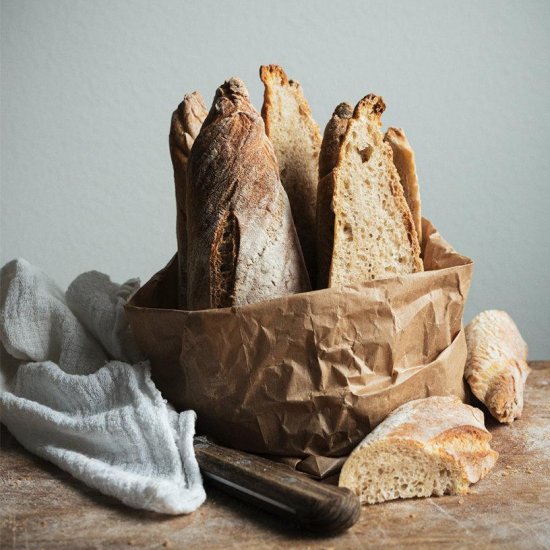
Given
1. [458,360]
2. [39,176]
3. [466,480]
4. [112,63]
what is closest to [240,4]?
[112,63]

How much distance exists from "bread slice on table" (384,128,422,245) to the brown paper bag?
0.19m

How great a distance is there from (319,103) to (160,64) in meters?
0.42

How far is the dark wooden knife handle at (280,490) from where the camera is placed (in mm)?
870

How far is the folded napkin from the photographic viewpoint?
103 centimetres

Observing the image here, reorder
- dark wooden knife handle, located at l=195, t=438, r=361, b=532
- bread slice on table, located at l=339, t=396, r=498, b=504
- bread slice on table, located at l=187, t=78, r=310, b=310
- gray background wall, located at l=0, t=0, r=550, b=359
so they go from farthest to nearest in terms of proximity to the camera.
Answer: gray background wall, located at l=0, t=0, r=550, b=359
bread slice on table, located at l=187, t=78, r=310, b=310
bread slice on table, located at l=339, t=396, r=498, b=504
dark wooden knife handle, located at l=195, t=438, r=361, b=532

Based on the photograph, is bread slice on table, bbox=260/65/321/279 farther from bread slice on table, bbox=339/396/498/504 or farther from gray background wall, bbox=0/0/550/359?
gray background wall, bbox=0/0/550/359

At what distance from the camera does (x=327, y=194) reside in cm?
115

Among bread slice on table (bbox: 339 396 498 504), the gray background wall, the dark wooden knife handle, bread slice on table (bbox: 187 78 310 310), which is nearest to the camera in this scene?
the dark wooden knife handle

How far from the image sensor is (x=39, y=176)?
1959mm

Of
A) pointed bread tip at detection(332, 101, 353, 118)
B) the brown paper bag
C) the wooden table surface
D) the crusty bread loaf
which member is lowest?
the wooden table surface

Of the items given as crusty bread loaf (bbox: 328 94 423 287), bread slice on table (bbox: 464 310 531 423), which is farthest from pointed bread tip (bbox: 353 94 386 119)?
bread slice on table (bbox: 464 310 531 423)

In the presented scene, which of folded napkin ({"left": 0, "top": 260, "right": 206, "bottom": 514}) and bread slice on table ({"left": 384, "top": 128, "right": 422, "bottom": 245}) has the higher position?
bread slice on table ({"left": 384, "top": 128, "right": 422, "bottom": 245})

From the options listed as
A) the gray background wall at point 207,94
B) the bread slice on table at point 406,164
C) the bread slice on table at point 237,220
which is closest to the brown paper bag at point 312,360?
the bread slice on table at point 237,220

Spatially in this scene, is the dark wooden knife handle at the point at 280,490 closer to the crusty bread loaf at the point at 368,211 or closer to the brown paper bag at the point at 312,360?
the brown paper bag at the point at 312,360
